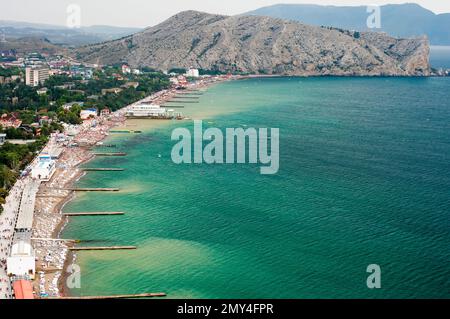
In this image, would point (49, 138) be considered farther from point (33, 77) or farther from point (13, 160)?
point (33, 77)

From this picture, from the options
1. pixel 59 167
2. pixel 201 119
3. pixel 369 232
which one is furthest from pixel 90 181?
pixel 201 119

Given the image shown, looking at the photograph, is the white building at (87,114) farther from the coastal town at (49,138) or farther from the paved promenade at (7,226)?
the paved promenade at (7,226)

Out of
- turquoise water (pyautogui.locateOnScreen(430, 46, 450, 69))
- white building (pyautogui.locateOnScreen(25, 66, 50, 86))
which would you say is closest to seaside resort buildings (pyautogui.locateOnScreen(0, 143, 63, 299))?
white building (pyautogui.locateOnScreen(25, 66, 50, 86))

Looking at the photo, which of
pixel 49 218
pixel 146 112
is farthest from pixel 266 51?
pixel 49 218

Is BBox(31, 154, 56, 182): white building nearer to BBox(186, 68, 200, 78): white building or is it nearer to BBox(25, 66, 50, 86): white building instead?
BBox(25, 66, 50, 86): white building

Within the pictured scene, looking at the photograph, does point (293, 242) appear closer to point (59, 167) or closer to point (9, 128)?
point (59, 167)

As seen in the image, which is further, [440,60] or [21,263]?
[440,60]
